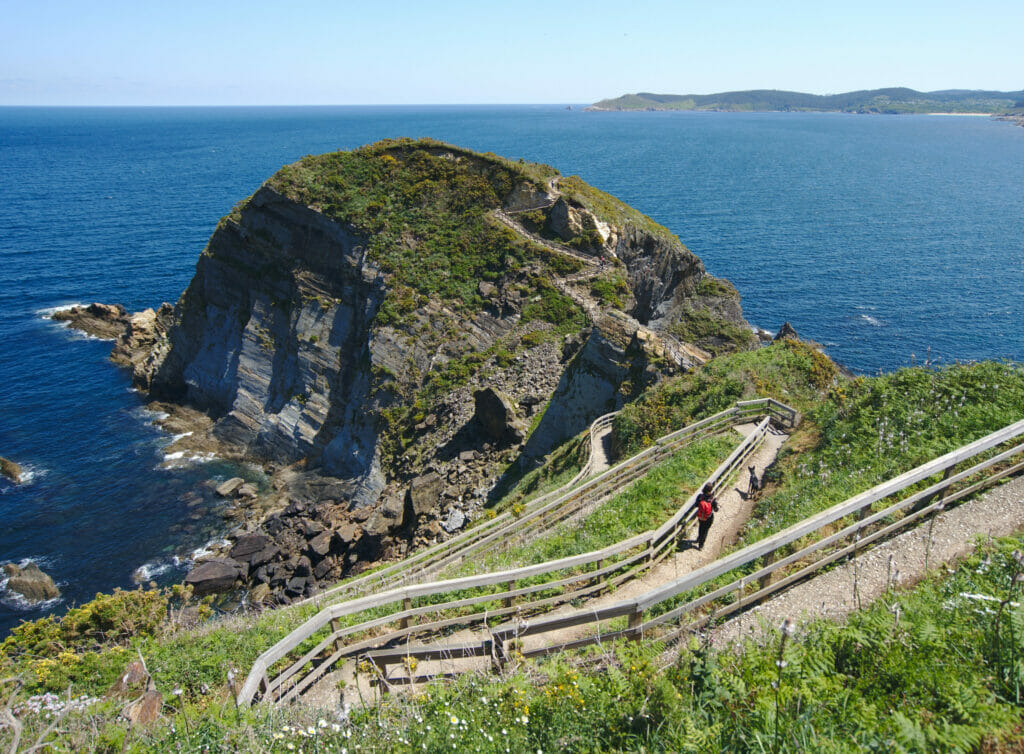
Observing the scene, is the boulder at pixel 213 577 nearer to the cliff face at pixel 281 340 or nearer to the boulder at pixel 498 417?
the cliff face at pixel 281 340

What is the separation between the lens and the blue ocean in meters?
36.9

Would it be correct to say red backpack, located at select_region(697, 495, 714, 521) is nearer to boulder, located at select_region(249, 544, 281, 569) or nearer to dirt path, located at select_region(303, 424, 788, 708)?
dirt path, located at select_region(303, 424, 788, 708)

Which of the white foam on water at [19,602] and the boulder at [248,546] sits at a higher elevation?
the boulder at [248,546]

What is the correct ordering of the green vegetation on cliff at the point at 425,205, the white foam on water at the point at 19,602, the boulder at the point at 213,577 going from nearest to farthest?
1. the white foam on water at the point at 19,602
2. the boulder at the point at 213,577
3. the green vegetation on cliff at the point at 425,205

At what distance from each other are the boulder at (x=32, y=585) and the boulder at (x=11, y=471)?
10.6 metres

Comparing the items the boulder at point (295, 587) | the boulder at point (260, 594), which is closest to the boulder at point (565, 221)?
the boulder at point (295, 587)

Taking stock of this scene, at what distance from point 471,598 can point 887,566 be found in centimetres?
647

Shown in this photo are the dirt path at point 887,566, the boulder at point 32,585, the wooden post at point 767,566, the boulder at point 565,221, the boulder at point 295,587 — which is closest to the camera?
the dirt path at point 887,566

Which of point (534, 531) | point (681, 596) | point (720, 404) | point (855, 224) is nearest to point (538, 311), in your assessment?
point (720, 404)

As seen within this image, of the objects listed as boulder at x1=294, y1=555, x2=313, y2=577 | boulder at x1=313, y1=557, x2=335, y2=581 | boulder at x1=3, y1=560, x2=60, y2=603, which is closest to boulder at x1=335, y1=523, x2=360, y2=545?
boulder at x1=313, y1=557, x2=335, y2=581

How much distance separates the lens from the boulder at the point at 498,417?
32625 millimetres

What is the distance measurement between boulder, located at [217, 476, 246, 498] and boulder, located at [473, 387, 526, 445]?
1761cm

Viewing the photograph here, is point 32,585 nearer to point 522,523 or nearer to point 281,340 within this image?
point 281,340

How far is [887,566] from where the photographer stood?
9234 millimetres
